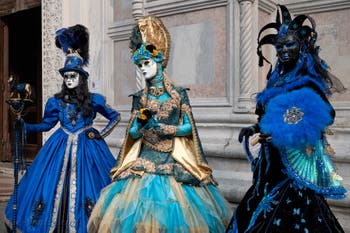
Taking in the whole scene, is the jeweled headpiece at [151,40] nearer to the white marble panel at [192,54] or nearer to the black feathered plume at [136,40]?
the black feathered plume at [136,40]

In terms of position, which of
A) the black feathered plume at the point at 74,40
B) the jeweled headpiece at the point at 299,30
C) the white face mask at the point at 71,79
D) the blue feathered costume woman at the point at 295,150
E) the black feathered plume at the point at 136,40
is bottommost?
the blue feathered costume woman at the point at 295,150

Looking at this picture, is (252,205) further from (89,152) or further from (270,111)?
(89,152)

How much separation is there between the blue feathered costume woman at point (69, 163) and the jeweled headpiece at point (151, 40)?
3.02 ft

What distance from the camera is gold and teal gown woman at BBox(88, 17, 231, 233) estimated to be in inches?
133

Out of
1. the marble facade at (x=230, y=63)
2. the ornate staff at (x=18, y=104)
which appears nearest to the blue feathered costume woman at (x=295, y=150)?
the marble facade at (x=230, y=63)

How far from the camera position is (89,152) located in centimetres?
437

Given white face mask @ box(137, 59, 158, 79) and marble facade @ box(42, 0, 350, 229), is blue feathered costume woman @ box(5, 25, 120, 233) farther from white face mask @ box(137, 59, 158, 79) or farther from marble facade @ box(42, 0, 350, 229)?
marble facade @ box(42, 0, 350, 229)

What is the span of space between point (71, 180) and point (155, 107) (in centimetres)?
110

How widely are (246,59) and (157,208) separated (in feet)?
8.42

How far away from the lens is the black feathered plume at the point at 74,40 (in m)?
4.66

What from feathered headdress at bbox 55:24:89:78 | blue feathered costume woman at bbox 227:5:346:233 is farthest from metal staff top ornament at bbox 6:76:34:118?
blue feathered costume woman at bbox 227:5:346:233

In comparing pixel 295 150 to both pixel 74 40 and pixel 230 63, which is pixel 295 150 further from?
pixel 230 63

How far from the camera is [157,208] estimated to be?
3369mm

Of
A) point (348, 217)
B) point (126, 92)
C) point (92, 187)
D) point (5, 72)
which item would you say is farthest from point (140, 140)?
point (5, 72)
